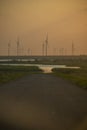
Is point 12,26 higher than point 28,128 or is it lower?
higher

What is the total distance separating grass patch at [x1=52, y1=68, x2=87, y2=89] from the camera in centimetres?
1268

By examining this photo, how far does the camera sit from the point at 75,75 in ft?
45.4

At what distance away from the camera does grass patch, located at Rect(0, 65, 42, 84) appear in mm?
14192

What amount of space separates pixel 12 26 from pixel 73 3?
8.68ft

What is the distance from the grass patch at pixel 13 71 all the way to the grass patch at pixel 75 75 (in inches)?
45.1

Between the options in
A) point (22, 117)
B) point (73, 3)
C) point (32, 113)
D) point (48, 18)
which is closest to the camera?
point (22, 117)

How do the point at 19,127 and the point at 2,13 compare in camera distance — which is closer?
the point at 19,127

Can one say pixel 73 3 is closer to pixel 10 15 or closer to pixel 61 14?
pixel 61 14

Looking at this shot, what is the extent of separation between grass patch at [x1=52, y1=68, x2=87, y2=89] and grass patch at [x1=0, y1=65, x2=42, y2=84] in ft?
3.76

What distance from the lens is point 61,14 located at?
11.0 metres

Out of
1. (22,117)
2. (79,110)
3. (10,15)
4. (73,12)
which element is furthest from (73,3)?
(22,117)

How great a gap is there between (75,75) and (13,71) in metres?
3.90

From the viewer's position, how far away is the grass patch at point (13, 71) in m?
14.2

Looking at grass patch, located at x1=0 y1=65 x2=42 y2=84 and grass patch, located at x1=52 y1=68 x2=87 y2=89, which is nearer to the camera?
grass patch, located at x1=52 y1=68 x2=87 y2=89
